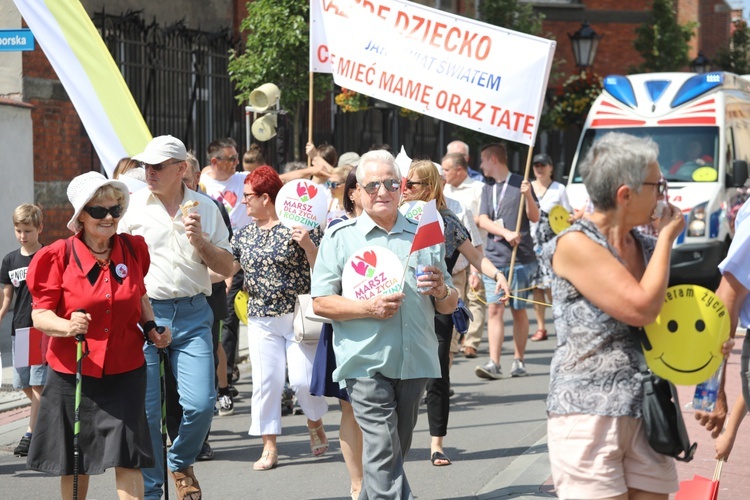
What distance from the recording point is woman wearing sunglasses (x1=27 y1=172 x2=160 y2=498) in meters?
5.51

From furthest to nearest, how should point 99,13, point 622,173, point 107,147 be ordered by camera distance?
point 99,13
point 107,147
point 622,173

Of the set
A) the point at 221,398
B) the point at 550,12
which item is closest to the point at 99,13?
the point at 221,398

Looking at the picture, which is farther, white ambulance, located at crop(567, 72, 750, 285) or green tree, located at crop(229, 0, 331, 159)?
white ambulance, located at crop(567, 72, 750, 285)

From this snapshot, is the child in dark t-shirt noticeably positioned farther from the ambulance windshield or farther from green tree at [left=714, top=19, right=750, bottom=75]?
green tree at [left=714, top=19, right=750, bottom=75]

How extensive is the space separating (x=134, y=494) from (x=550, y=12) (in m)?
31.5

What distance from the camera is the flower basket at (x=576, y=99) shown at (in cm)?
2264

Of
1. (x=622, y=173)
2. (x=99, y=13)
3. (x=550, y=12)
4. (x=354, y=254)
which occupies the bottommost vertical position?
(x=354, y=254)

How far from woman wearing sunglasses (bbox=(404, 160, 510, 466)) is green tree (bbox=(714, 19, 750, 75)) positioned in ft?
105

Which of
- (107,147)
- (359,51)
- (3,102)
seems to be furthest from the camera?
(3,102)

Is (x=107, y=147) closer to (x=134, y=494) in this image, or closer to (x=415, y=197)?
(x=415, y=197)

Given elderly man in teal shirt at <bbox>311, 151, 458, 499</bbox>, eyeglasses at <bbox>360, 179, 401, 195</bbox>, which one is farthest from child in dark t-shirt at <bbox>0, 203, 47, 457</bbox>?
eyeglasses at <bbox>360, 179, 401, 195</bbox>

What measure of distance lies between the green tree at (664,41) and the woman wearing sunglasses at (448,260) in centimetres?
Answer: 2624

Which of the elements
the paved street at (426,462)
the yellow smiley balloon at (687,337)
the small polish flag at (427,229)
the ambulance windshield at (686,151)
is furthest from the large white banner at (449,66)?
the ambulance windshield at (686,151)

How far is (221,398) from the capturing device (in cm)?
977
